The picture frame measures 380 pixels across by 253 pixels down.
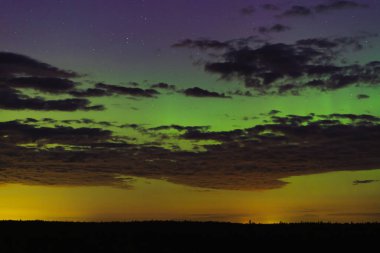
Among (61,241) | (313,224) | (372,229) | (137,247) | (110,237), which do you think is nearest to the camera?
(137,247)

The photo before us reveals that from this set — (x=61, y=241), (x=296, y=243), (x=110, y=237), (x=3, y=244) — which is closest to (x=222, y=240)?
(x=296, y=243)

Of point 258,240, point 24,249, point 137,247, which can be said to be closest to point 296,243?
point 258,240

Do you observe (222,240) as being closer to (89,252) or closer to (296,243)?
(296,243)

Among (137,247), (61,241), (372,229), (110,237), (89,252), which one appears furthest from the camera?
(372,229)

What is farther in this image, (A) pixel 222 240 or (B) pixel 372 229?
(B) pixel 372 229

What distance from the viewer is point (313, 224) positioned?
8050 centimetres

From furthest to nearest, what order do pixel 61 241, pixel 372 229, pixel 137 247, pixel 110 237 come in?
pixel 372 229
pixel 110 237
pixel 61 241
pixel 137 247

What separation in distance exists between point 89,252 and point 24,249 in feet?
Answer: 21.1

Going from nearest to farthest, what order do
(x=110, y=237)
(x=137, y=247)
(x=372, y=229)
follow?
1. (x=137, y=247)
2. (x=110, y=237)
3. (x=372, y=229)

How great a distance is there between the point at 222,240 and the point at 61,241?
53.3 feet

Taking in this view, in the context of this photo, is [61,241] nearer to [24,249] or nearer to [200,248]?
[24,249]

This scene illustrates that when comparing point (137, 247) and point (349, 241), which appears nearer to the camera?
point (137, 247)

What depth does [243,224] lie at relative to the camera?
3346 inches

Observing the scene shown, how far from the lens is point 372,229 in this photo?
69625mm
